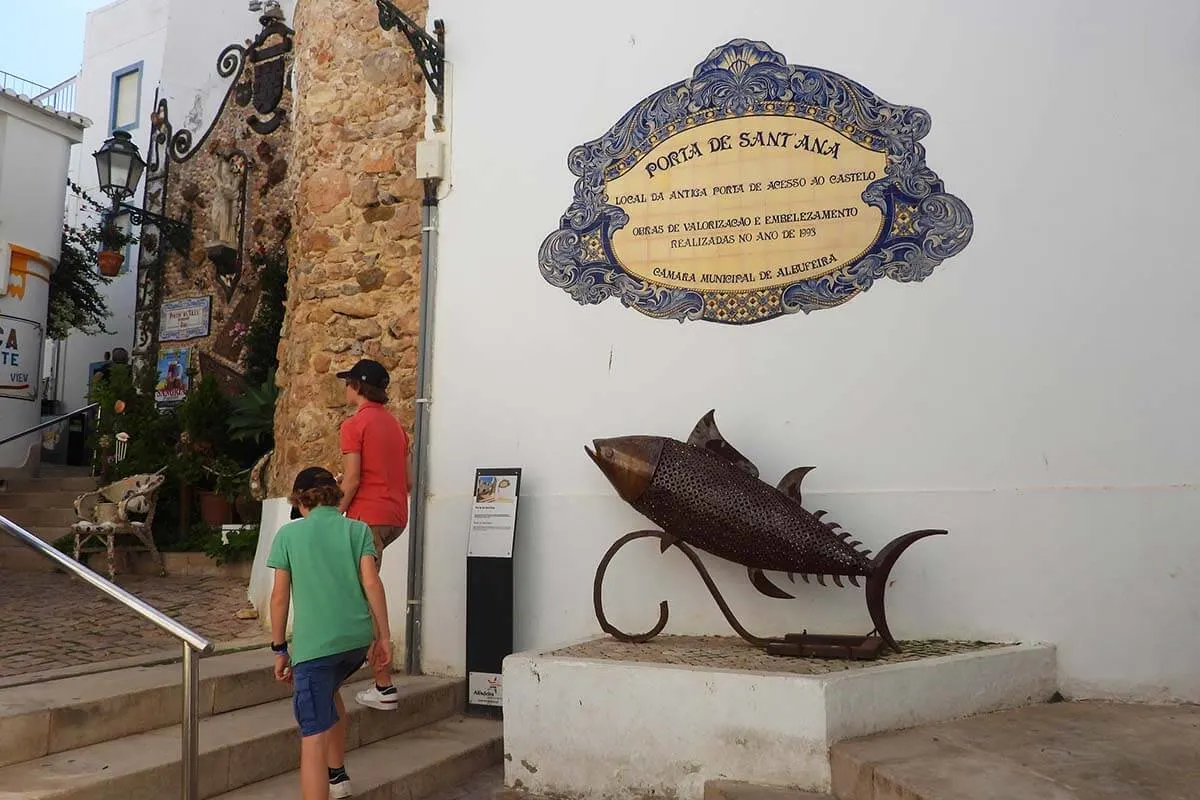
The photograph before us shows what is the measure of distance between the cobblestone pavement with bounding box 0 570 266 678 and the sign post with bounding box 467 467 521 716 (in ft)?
4.15

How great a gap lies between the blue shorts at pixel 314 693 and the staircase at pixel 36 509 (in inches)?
245

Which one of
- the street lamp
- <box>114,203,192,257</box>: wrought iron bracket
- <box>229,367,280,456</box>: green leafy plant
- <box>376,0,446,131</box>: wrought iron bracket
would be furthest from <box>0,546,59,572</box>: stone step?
<box>376,0,446,131</box>: wrought iron bracket

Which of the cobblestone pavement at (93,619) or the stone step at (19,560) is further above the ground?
the stone step at (19,560)

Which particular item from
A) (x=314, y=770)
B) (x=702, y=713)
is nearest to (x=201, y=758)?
(x=314, y=770)

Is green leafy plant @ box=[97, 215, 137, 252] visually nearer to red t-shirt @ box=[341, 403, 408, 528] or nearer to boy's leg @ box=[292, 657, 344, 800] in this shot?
red t-shirt @ box=[341, 403, 408, 528]

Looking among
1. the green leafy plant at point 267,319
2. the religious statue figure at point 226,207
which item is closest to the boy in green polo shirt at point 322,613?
the green leafy plant at point 267,319

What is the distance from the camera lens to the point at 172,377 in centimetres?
1205

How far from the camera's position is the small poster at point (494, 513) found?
5.29 metres

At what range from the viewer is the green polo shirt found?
3.34m

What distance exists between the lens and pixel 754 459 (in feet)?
16.6

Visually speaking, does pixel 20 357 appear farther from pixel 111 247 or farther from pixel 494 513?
pixel 494 513

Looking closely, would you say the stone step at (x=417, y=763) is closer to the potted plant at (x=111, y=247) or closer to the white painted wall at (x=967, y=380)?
the white painted wall at (x=967, y=380)

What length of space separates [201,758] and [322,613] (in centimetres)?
82

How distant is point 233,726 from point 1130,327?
4559 millimetres
